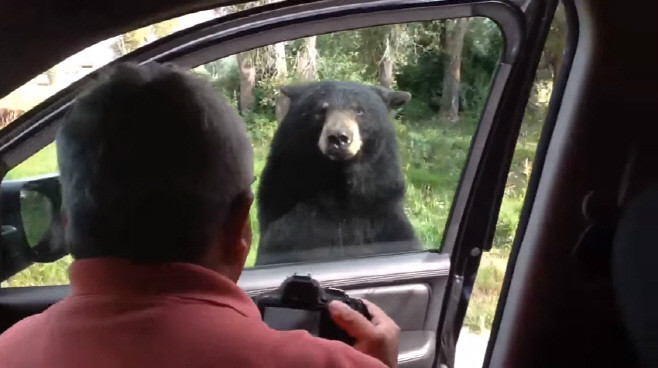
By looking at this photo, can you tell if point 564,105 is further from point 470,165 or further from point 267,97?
point 267,97

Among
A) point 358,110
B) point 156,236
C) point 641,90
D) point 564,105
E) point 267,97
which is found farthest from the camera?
point 358,110

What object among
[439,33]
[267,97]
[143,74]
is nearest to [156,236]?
[143,74]

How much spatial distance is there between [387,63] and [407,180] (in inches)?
13.2

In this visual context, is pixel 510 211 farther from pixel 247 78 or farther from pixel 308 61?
pixel 247 78

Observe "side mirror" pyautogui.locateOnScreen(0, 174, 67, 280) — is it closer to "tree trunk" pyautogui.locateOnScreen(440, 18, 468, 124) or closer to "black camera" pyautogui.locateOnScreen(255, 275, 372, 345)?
"black camera" pyautogui.locateOnScreen(255, 275, 372, 345)

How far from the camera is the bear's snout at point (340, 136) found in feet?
6.81

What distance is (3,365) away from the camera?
3.02 ft

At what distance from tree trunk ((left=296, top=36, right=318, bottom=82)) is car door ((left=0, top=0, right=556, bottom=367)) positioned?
0.11 ft

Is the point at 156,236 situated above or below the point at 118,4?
below

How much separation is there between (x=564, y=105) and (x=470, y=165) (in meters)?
0.45

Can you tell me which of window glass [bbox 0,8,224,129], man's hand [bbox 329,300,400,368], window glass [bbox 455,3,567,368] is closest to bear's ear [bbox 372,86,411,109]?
window glass [bbox 455,3,567,368]

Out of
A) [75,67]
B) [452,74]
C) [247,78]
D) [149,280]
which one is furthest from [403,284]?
[149,280]

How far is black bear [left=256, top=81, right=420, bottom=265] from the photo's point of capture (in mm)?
2029

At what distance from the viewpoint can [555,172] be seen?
69.2 inches
